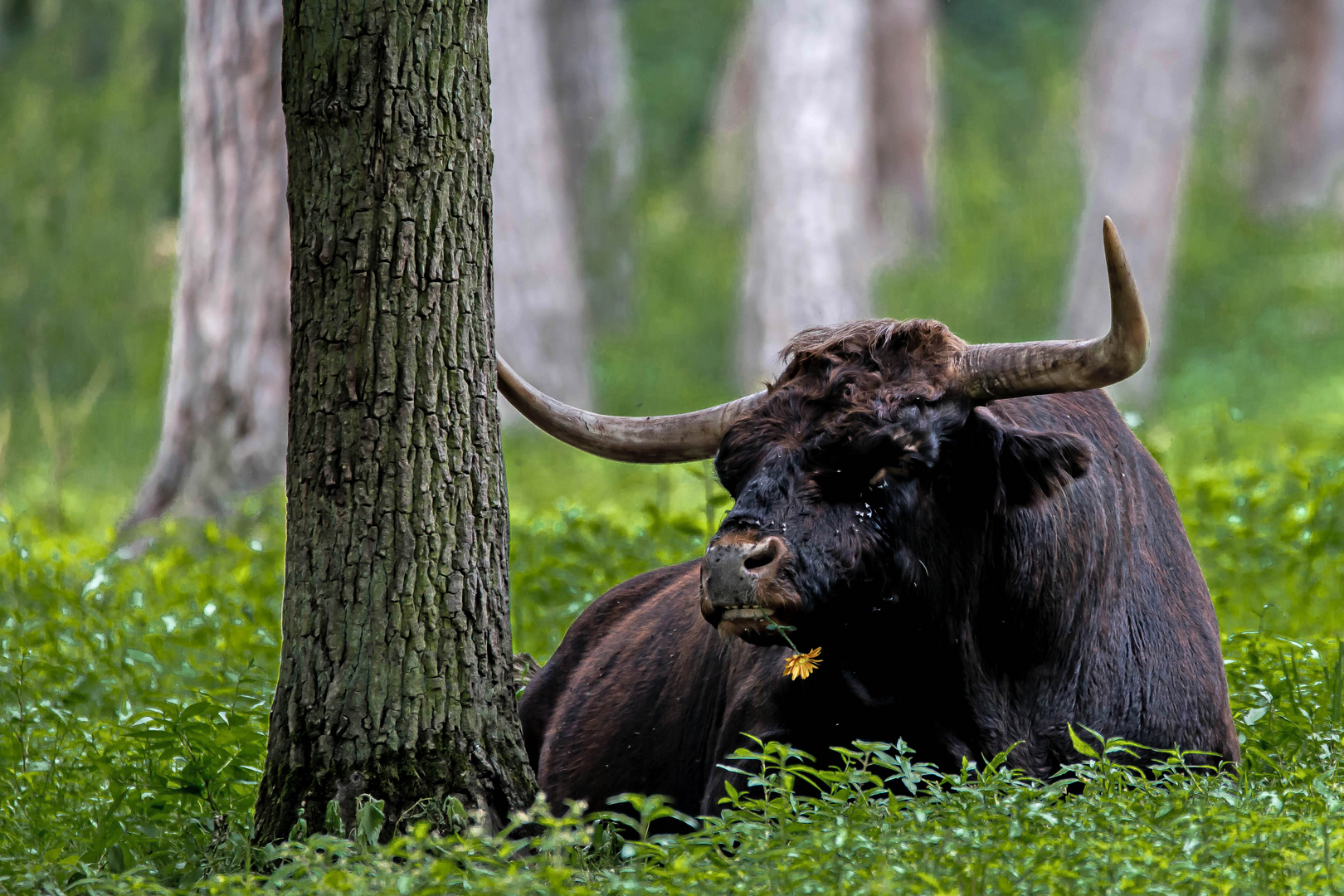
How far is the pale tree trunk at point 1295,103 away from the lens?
69.4 feet

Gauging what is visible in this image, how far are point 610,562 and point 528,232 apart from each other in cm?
642

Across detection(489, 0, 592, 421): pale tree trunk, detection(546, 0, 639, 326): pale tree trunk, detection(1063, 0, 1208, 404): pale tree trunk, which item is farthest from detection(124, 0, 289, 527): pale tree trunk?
detection(1063, 0, 1208, 404): pale tree trunk

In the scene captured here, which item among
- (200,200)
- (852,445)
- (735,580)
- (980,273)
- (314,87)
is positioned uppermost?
(980,273)

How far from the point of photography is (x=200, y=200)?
950 cm

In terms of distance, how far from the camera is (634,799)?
310 cm

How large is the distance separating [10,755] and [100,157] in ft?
40.8

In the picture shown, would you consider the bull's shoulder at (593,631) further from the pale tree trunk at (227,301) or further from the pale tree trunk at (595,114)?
the pale tree trunk at (595,114)

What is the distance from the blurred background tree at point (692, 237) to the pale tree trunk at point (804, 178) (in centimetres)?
165

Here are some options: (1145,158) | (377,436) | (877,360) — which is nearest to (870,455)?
(877,360)

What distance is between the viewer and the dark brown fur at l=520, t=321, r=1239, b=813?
4.02 m

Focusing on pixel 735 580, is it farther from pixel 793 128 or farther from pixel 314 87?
pixel 793 128

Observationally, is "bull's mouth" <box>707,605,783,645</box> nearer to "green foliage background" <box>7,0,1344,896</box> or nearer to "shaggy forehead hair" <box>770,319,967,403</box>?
"green foliage background" <box>7,0,1344,896</box>

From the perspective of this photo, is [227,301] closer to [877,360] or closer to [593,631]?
[593,631]

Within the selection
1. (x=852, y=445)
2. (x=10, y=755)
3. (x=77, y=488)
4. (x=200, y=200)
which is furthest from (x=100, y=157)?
(x=852, y=445)
